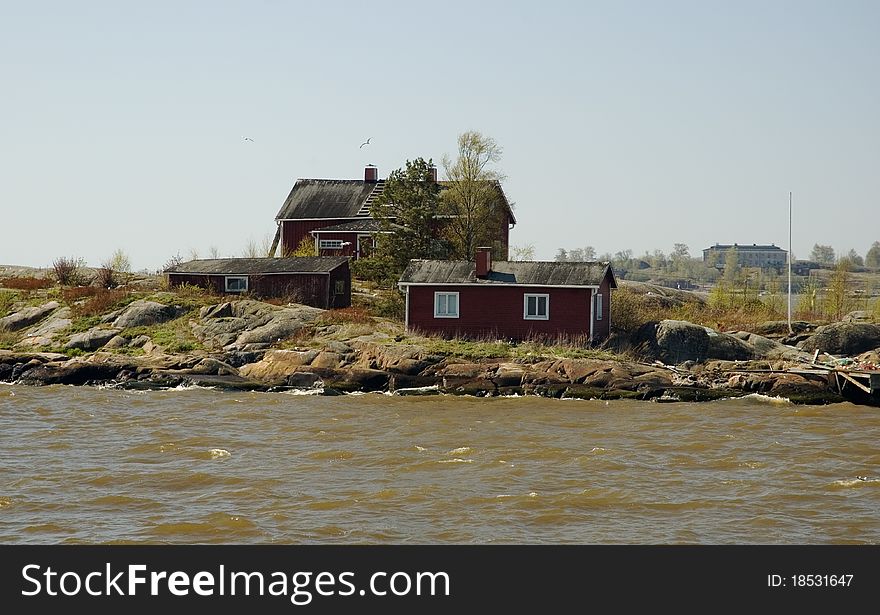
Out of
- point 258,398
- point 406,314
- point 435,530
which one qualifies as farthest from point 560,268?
point 435,530

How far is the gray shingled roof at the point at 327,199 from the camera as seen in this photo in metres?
55.5

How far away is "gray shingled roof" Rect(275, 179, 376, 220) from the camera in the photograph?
182ft

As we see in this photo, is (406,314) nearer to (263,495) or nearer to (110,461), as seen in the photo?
(110,461)

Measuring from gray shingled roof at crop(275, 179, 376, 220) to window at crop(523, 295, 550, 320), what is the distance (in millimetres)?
18212

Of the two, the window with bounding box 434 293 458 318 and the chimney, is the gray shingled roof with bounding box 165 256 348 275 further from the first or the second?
the chimney

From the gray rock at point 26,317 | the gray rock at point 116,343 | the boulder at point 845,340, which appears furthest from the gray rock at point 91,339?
the boulder at point 845,340

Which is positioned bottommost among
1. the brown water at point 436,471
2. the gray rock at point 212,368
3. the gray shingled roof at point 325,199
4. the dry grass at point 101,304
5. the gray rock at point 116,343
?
the brown water at point 436,471

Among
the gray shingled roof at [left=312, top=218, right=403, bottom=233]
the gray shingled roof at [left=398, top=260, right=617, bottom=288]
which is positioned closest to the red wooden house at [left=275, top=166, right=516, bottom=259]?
the gray shingled roof at [left=312, top=218, right=403, bottom=233]

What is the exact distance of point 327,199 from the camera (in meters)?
56.6

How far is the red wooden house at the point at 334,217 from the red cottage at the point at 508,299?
11.6 metres

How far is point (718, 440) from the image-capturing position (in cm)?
2562

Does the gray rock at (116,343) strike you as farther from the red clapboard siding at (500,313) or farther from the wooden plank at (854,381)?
the wooden plank at (854,381)

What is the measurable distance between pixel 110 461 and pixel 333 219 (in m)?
32.9

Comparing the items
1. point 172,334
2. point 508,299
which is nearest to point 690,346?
point 508,299
